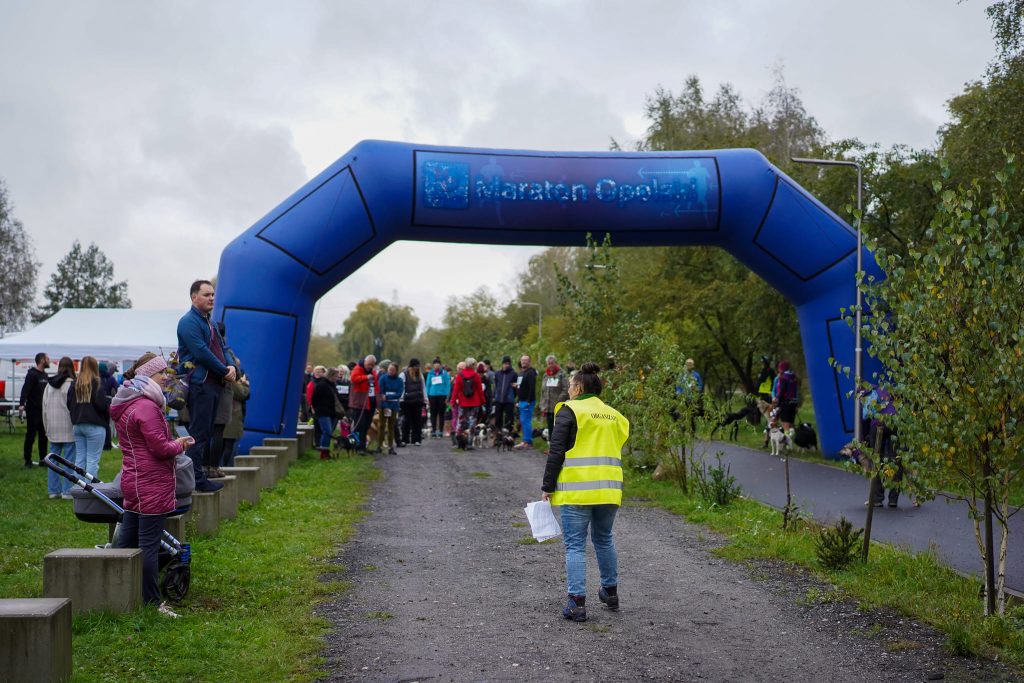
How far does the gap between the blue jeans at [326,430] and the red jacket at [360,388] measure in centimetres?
69

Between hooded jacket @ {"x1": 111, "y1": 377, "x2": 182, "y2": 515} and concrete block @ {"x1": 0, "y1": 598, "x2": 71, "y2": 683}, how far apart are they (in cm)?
172

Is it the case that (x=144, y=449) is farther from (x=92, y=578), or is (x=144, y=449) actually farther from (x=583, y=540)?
(x=583, y=540)

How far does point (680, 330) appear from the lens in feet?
124

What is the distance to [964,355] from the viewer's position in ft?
22.9

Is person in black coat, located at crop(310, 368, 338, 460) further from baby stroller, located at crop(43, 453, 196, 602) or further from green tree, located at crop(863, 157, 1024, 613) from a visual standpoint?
green tree, located at crop(863, 157, 1024, 613)

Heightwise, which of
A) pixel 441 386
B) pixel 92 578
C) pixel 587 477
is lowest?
pixel 92 578

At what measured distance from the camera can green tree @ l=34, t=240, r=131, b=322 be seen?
8944 centimetres

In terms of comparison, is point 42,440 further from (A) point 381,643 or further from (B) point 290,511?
(A) point 381,643

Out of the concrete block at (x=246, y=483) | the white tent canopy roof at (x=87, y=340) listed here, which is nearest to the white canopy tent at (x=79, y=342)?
the white tent canopy roof at (x=87, y=340)

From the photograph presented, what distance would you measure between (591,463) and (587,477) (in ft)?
0.33

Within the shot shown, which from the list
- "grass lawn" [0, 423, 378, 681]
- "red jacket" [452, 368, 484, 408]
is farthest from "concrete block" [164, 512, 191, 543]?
"red jacket" [452, 368, 484, 408]

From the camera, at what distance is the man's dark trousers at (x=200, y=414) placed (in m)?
9.85

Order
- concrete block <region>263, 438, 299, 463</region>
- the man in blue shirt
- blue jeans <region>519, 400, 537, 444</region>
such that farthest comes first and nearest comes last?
blue jeans <region>519, 400, 537, 444</region>, concrete block <region>263, 438, 299, 463</region>, the man in blue shirt

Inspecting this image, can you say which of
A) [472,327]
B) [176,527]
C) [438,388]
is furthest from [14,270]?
[176,527]
